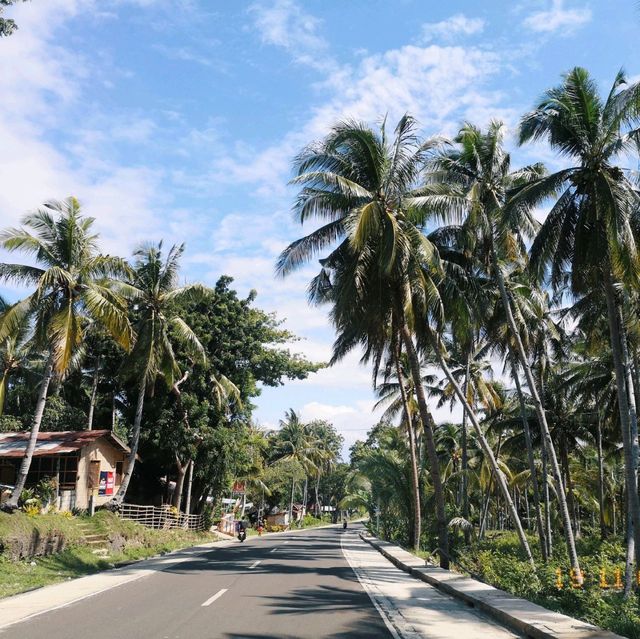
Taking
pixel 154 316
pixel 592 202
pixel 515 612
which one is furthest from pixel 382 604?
pixel 154 316

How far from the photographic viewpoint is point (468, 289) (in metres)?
21.5

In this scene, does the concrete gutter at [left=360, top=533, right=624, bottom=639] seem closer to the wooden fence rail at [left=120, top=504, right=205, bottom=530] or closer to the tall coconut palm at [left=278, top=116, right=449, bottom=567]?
the tall coconut palm at [left=278, top=116, right=449, bottom=567]

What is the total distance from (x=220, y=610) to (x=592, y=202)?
11.7 metres

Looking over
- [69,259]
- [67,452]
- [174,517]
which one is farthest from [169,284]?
[174,517]

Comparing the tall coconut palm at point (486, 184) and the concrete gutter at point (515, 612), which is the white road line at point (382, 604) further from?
the tall coconut palm at point (486, 184)

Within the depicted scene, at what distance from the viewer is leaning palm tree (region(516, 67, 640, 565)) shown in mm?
13305

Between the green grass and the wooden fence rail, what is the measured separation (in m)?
1.45

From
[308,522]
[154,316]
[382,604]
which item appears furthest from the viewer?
[308,522]

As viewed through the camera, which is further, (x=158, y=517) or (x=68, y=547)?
(x=158, y=517)

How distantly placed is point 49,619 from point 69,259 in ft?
43.0

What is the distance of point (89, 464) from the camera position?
28.1 metres

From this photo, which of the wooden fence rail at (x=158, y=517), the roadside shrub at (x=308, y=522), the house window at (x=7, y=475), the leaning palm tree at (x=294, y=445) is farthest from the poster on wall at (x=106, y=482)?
the roadside shrub at (x=308, y=522)

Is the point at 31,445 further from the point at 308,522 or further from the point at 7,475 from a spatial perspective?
the point at 308,522

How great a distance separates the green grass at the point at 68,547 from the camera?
46.2ft
